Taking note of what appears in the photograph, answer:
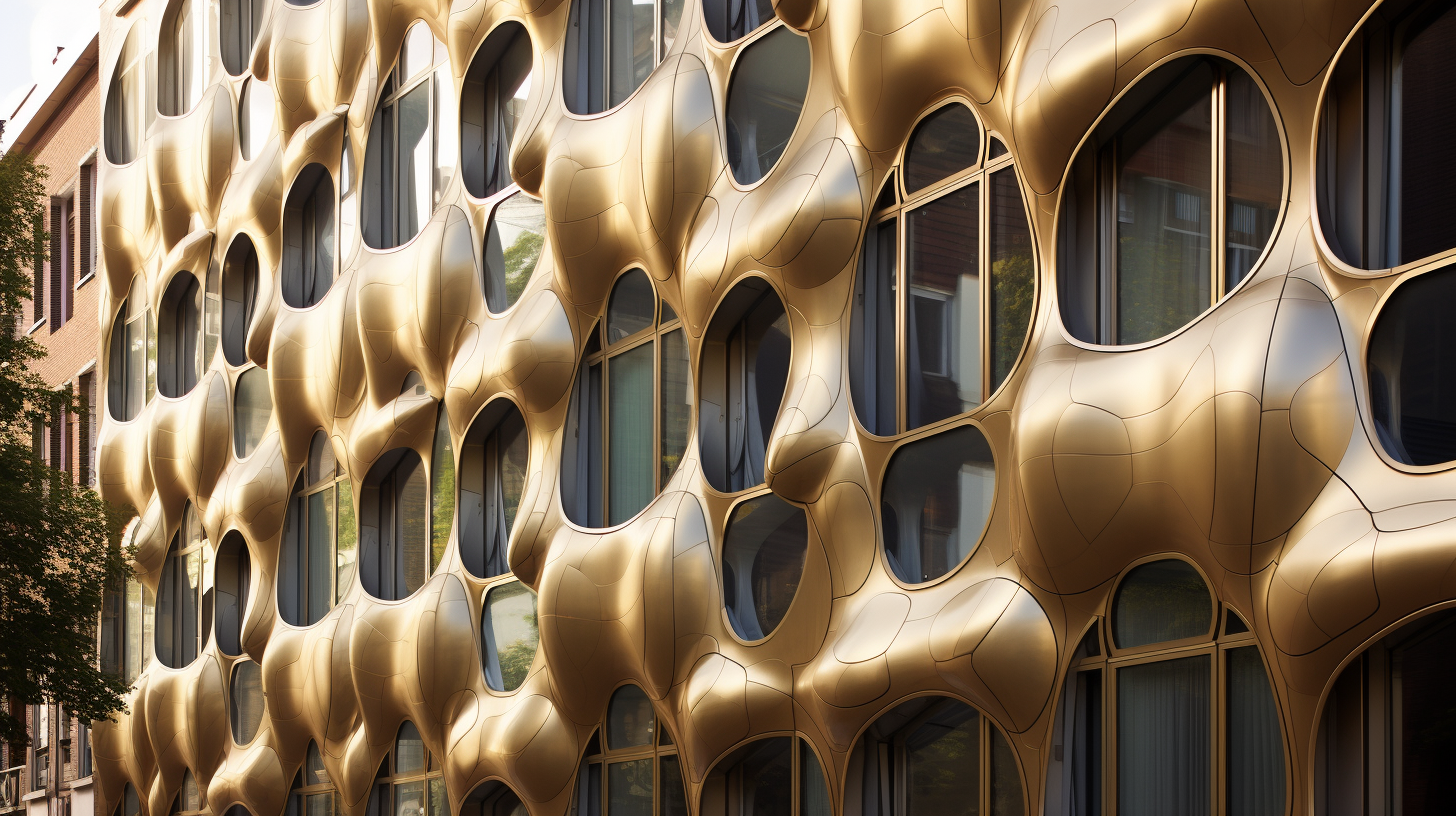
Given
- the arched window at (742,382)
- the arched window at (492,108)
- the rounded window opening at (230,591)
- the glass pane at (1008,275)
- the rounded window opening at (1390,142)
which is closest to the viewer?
the rounded window opening at (1390,142)

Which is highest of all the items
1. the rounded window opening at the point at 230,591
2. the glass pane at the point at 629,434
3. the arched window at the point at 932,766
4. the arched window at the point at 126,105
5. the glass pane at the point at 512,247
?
the arched window at the point at 126,105

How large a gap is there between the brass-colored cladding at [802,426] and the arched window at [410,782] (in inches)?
11.3

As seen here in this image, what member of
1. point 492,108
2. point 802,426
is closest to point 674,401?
point 802,426

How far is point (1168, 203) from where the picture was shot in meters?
10.1

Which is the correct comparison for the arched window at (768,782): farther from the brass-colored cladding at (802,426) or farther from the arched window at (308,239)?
the arched window at (308,239)

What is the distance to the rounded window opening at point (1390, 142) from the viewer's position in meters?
8.42

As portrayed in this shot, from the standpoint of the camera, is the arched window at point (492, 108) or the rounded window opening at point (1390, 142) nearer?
the rounded window opening at point (1390, 142)

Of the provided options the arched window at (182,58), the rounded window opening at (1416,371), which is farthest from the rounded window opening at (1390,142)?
the arched window at (182,58)

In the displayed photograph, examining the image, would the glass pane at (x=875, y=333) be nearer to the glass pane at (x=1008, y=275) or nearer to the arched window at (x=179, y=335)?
the glass pane at (x=1008, y=275)

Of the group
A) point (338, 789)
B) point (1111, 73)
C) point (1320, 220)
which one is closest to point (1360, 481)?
point (1320, 220)

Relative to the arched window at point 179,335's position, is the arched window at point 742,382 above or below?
below

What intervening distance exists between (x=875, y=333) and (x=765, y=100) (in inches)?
102

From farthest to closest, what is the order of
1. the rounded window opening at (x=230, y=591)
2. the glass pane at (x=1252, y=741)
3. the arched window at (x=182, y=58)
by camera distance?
the arched window at (x=182, y=58) < the rounded window opening at (x=230, y=591) < the glass pane at (x=1252, y=741)

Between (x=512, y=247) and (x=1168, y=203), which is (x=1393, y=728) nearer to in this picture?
(x=1168, y=203)
